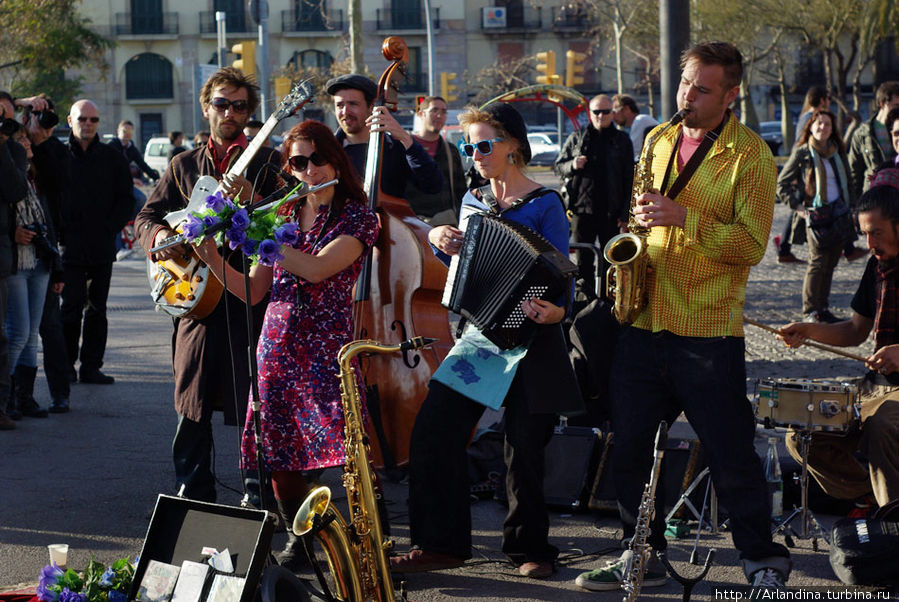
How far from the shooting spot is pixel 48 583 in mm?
4199

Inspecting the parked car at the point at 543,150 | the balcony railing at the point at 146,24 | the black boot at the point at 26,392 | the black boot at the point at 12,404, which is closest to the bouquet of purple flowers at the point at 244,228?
the black boot at the point at 12,404

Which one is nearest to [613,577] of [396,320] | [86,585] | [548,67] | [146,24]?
[396,320]

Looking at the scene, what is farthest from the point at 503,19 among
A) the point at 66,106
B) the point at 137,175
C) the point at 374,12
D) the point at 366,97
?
the point at 366,97

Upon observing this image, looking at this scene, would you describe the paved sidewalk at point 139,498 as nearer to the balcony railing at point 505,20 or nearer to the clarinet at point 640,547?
the clarinet at point 640,547

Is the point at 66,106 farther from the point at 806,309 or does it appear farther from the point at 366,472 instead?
the point at 366,472

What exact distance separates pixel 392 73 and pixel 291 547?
244 centimetres

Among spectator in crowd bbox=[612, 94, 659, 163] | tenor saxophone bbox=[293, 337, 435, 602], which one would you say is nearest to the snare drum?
tenor saxophone bbox=[293, 337, 435, 602]

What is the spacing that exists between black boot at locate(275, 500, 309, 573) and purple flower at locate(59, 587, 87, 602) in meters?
1.00

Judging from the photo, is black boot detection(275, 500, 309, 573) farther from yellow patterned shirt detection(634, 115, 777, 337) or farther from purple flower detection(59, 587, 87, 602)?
yellow patterned shirt detection(634, 115, 777, 337)

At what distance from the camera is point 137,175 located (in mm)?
23859

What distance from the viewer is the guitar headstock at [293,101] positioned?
16.0 feet

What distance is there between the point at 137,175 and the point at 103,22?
38.5m

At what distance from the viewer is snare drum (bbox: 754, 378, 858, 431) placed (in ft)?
16.5

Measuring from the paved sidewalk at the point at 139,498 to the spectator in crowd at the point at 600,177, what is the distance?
1.65 meters
